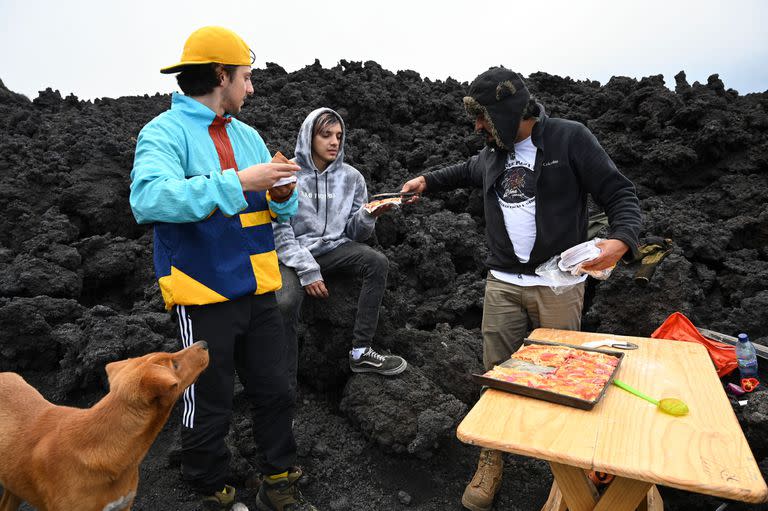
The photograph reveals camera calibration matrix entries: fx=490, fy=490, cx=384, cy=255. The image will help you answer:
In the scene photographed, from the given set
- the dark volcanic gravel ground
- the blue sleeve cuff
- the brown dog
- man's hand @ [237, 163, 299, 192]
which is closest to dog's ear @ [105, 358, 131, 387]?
the brown dog

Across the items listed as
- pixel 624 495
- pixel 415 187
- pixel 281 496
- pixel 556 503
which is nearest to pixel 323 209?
pixel 415 187

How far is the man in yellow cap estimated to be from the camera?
2.08 meters

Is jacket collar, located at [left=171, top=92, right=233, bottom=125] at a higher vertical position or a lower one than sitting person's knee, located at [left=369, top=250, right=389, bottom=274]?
higher


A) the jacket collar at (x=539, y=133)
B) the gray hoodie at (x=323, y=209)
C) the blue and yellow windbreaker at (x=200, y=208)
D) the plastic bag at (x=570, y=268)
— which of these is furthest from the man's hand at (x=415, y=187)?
the blue and yellow windbreaker at (x=200, y=208)

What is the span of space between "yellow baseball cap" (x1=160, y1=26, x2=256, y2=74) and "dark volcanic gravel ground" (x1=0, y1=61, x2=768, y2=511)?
2054 mm

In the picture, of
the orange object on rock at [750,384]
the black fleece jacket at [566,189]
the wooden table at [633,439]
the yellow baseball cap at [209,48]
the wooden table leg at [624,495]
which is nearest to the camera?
the wooden table at [633,439]

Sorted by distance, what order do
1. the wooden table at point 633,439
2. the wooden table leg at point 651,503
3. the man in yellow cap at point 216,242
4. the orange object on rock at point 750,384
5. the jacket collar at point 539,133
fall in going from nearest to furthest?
the wooden table at point 633,439 → the man in yellow cap at point 216,242 → the wooden table leg at point 651,503 → the jacket collar at point 539,133 → the orange object on rock at point 750,384

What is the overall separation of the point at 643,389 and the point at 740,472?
1.88ft

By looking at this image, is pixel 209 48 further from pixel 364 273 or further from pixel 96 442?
pixel 364 273

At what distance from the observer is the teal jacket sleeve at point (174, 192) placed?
200 cm

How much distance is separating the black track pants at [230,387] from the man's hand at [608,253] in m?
1.74

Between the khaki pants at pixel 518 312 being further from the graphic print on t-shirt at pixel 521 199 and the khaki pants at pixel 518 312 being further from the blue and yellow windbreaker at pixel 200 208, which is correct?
the blue and yellow windbreaker at pixel 200 208

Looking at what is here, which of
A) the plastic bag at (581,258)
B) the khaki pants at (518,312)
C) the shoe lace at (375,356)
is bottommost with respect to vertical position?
the shoe lace at (375,356)

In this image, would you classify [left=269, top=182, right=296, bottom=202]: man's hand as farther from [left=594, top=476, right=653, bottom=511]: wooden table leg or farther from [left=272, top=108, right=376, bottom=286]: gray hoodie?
[left=594, top=476, right=653, bottom=511]: wooden table leg
